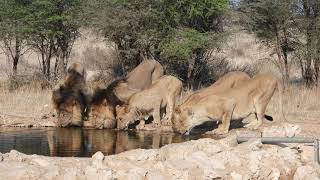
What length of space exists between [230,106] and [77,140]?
12.3 feet

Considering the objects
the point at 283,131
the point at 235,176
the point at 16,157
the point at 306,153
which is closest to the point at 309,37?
the point at 283,131

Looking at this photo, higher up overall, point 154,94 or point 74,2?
point 74,2

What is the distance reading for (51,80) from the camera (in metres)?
25.4

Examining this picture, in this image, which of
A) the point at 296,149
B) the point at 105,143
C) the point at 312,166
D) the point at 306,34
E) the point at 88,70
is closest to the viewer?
the point at 312,166

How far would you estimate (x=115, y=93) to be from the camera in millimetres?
17281

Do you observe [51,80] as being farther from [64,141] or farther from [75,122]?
[64,141]

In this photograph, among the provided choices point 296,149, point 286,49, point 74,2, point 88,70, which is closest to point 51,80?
point 74,2

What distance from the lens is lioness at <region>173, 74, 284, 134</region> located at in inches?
607

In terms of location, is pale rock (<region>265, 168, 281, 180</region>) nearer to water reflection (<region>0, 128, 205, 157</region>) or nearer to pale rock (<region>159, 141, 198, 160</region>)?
pale rock (<region>159, 141, 198, 160</region>)

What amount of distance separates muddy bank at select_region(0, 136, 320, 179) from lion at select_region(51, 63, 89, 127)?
6.53 metres

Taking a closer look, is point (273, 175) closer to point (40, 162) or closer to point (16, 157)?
A: point (40, 162)

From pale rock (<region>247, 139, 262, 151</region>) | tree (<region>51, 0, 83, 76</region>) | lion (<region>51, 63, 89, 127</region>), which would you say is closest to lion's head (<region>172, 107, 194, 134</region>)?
lion (<region>51, 63, 89, 127</region>)

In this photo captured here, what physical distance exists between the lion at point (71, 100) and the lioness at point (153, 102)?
107 centimetres

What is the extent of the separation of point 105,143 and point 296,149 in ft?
13.9
